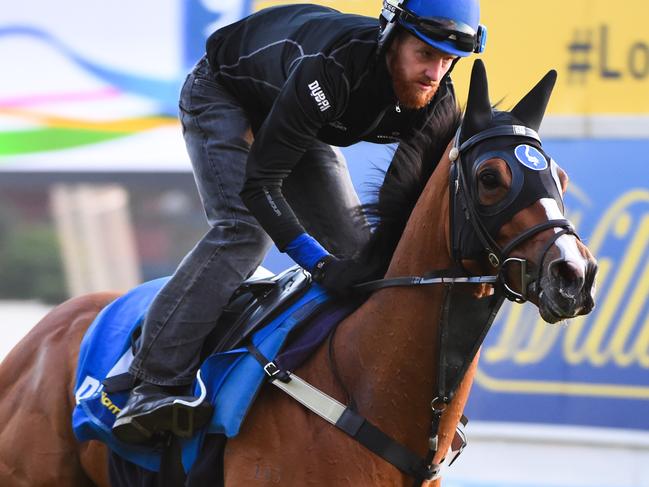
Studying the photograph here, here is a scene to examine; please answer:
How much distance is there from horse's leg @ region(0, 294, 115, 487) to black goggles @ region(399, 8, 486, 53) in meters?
1.85

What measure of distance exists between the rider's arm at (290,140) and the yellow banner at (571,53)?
348cm

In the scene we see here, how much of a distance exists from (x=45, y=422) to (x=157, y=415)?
80cm

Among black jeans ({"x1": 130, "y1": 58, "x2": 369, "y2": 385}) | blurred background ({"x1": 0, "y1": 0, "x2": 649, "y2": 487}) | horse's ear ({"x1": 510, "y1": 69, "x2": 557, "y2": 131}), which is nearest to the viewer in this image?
horse's ear ({"x1": 510, "y1": 69, "x2": 557, "y2": 131})

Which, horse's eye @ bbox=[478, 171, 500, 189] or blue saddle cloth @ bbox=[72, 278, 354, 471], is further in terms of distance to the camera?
blue saddle cloth @ bbox=[72, 278, 354, 471]

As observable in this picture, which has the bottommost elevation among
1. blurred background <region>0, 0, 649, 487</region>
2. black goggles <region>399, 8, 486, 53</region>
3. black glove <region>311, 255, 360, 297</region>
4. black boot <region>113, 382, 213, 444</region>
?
blurred background <region>0, 0, 649, 487</region>

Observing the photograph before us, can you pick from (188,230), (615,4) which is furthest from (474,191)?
(188,230)

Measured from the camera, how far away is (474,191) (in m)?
2.81

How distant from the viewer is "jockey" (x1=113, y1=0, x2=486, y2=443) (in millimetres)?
3035

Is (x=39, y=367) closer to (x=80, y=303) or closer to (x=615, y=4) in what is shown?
(x=80, y=303)

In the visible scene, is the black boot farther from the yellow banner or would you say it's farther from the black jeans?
the yellow banner

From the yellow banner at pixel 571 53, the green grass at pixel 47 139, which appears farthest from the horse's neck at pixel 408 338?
the green grass at pixel 47 139

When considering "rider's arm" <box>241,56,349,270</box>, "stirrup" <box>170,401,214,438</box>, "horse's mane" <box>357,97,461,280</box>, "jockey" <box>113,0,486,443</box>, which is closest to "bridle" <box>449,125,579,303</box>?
"horse's mane" <box>357,97,461,280</box>

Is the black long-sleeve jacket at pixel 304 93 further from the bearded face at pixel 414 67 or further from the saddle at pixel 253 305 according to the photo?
the saddle at pixel 253 305

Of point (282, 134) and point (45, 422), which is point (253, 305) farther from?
point (45, 422)
